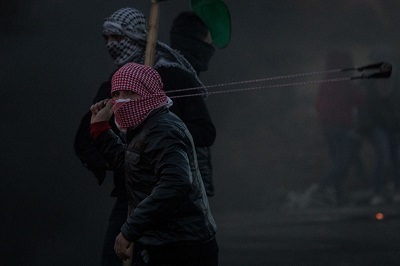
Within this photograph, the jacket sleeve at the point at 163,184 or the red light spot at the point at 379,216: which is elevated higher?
the jacket sleeve at the point at 163,184

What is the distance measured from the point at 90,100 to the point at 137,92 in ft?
11.6

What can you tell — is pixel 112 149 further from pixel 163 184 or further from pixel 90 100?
pixel 90 100

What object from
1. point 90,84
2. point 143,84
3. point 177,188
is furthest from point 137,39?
point 90,84

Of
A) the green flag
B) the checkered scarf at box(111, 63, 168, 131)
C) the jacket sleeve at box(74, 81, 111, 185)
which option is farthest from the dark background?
the checkered scarf at box(111, 63, 168, 131)

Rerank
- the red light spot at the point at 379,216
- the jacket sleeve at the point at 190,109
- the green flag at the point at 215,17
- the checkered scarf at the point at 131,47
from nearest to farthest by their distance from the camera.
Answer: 1. the jacket sleeve at the point at 190,109
2. the checkered scarf at the point at 131,47
3. the green flag at the point at 215,17
4. the red light spot at the point at 379,216

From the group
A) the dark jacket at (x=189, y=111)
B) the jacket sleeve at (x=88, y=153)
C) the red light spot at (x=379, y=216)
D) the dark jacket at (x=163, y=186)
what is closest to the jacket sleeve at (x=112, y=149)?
the dark jacket at (x=163, y=186)

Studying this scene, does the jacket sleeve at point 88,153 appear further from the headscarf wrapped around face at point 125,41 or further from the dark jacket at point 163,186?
the dark jacket at point 163,186

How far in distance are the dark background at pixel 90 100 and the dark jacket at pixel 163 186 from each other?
11.0 feet

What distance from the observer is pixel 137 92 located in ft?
15.7

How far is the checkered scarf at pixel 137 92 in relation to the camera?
4781mm

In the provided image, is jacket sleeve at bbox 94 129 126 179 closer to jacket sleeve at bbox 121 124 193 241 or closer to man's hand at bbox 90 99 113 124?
man's hand at bbox 90 99 113 124

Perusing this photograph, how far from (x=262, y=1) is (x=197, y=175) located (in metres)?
3.65

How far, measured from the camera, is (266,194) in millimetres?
8203

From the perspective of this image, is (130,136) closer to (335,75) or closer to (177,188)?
(177,188)
